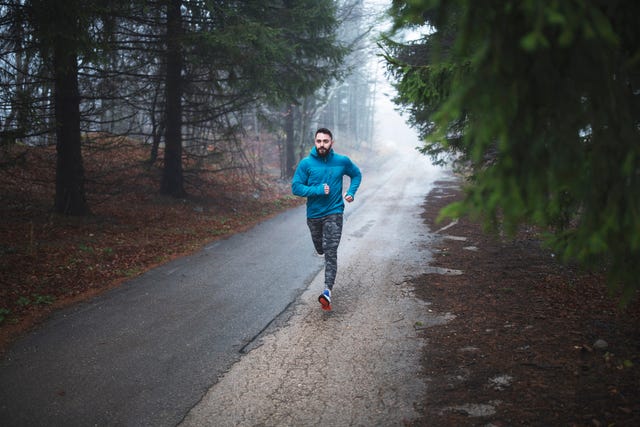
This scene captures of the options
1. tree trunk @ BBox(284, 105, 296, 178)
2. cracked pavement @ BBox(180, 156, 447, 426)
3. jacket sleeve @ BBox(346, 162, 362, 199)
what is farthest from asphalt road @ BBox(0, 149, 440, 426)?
tree trunk @ BBox(284, 105, 296, 178)

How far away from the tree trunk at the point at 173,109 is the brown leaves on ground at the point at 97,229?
1.99 ft

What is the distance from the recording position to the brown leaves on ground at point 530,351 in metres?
3.29

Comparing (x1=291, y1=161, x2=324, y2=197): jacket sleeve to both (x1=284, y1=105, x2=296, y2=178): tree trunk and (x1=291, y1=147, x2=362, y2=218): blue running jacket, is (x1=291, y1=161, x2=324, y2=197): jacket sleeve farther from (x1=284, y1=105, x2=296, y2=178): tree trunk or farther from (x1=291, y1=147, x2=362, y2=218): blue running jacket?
(x1=284, y1=105, x2=296, y2=178): tree trunk

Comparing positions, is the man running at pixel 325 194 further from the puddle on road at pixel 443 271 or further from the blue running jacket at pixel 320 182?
the puddle on road at pixel 443 271

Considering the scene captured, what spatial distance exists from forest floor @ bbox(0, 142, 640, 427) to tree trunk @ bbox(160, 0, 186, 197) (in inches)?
47.6

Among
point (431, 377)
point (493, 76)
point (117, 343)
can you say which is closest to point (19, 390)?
point (117, 343)

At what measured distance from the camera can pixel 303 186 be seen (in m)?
5.92

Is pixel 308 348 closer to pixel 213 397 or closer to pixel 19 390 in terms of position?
pixel 213 397

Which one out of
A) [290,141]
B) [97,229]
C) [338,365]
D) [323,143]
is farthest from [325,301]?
[290,141]

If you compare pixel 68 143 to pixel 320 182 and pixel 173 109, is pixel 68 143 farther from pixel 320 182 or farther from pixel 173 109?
pixel 320 182

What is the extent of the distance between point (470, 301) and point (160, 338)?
3.99 m

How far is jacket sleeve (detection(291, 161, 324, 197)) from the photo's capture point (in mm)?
5805

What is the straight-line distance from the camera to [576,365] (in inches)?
152

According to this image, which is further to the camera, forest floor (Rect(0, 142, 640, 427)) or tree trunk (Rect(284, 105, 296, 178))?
tree trunk (Rect(284, 105, 296, 178))
